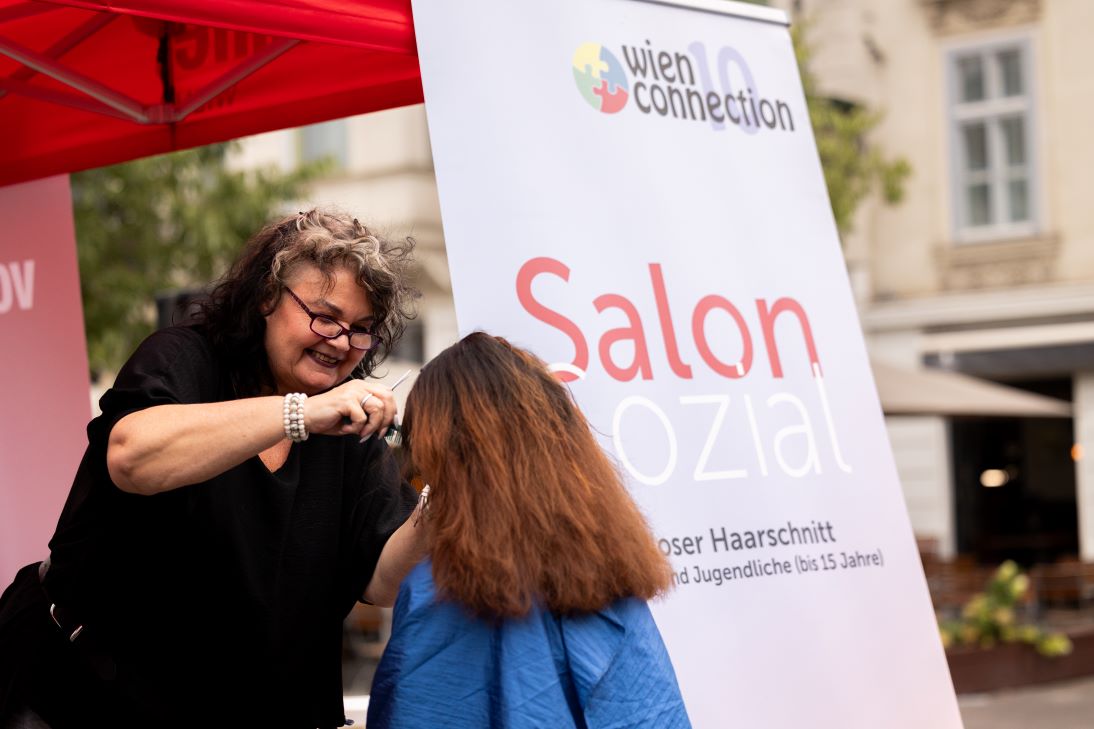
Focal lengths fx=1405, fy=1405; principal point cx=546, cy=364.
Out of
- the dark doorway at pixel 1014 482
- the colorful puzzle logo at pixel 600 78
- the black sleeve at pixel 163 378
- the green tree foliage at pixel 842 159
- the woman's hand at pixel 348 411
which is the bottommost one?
the dark doorway at pixel 1014 482

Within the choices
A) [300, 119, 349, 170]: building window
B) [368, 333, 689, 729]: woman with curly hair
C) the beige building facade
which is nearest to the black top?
[368, 333, 689, 729]: woman with curly hair

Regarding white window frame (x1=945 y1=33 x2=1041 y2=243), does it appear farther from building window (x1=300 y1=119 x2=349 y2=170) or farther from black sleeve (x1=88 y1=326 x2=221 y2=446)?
black sleeve (x1=88 y1=326 x2=221 y2=446)

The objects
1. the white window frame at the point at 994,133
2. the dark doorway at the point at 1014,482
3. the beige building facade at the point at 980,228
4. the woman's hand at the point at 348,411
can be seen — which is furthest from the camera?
the dark doorway at the point at 1014,482

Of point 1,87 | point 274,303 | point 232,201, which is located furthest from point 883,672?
point 232,201

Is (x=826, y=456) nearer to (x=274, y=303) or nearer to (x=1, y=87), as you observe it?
(x=274, y=303)

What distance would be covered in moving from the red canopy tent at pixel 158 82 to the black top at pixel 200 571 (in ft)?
3.95

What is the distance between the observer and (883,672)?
3.29m

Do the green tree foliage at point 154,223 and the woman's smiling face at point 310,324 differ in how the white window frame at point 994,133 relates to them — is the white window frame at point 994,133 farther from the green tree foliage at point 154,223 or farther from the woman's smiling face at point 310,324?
the woman's smiling face at point 310,324

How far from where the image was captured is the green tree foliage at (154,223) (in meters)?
12.4

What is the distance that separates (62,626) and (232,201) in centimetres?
1101

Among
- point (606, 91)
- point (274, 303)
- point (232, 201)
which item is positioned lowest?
point (274, 303)

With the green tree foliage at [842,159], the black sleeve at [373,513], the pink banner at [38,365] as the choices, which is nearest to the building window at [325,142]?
the green tree foliage at [842,159]

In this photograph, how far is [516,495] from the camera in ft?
6.81

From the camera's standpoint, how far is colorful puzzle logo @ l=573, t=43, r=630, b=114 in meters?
3.13
